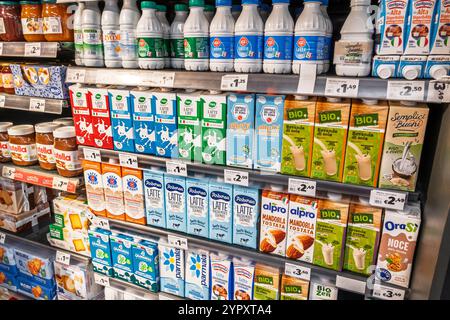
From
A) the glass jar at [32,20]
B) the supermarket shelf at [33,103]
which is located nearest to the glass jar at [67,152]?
the supermarket shelf at [33,103]

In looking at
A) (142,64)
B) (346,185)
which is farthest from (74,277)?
(346,185)

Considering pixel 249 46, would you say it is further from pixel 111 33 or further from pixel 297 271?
pixel 297 271

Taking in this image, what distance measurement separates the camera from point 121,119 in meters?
1.62

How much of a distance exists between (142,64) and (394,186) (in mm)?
1147

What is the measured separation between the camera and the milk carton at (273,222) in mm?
1438

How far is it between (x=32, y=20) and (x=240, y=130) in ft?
4.37

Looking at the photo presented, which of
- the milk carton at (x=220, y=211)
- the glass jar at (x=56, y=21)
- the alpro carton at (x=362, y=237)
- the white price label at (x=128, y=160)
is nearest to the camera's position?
the alpro carton at (x=362, y=237)

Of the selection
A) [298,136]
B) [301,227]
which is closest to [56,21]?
[298,136]

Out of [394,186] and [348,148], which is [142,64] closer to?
[348,148]

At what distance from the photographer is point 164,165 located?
1576 millimetres

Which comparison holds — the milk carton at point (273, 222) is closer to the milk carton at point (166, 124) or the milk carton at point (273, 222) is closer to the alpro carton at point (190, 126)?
the alpro carton at point (190, 126)

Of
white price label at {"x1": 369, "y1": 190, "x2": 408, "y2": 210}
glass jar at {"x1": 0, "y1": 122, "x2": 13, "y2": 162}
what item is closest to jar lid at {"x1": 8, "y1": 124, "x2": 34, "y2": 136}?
glass jar at {"x1": 0, "y1": 122, "x2": 13, "y2": 162}

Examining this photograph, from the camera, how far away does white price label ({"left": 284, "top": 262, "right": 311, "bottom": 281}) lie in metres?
1.43

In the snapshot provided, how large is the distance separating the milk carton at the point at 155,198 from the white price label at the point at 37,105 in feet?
2.44
